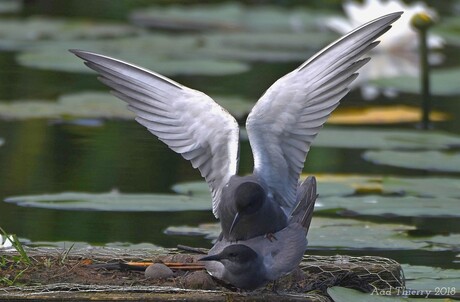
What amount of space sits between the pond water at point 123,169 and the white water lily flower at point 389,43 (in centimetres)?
69

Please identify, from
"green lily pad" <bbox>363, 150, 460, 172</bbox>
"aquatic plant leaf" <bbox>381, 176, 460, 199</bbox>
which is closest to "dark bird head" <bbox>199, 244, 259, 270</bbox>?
"aquatic plant leaf" <bbox>381, 176, 460, 199</bbox>

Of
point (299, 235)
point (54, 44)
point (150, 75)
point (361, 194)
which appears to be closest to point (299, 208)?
point (299, 235)

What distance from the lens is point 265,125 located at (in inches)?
170

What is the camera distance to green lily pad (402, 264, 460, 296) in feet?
14.4

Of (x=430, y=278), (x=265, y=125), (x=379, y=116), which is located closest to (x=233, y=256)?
(x=265, y=125)

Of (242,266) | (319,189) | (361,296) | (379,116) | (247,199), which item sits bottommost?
(379,116)

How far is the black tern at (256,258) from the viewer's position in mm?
3859

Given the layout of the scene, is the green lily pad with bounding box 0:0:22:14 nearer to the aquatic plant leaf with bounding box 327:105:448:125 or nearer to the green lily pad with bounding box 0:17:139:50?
the green lily pad with bounding box 0:17:139:50

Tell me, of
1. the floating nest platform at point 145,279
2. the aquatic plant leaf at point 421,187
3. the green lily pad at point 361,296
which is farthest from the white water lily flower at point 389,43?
the green lily pad at point 361,296

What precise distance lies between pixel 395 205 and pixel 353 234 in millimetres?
597

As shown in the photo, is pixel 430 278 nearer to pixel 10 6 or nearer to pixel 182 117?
pixel 182 117

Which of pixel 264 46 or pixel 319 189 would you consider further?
pixel 264 46

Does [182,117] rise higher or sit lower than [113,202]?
higher

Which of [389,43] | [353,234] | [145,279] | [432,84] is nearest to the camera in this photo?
[145,279]
